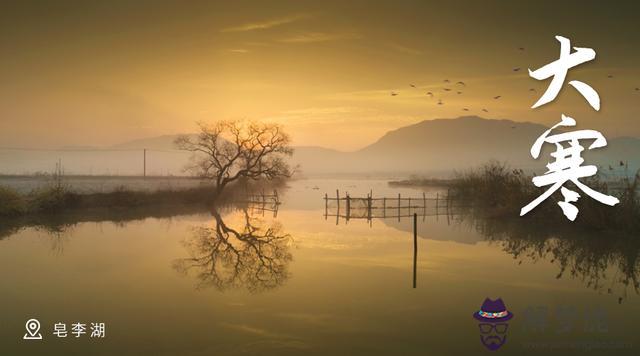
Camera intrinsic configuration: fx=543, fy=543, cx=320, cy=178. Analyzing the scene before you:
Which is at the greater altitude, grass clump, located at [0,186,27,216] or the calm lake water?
grass clump, located at [0,186,27,216]

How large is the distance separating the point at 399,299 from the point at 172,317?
5.04 metres

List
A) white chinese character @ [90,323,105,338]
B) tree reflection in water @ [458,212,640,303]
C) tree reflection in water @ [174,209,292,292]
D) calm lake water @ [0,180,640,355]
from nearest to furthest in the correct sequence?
calm lake water @ [0,180,640,355] < white chinese character @ [90,323,105,338] < tree reflection in water @ [174,209,292,292] < tree reflection in water @ [458,212,640,303]

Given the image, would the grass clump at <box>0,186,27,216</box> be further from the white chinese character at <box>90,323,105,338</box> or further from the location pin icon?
the white chinese character at <box>90,323,105,338</box>

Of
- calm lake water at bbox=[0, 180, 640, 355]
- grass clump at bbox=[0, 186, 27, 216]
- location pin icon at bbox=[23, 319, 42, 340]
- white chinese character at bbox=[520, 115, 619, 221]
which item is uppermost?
white chinese character at bbox=[520, 115, 619, 221]

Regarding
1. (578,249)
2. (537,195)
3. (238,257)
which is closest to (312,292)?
(238,257)

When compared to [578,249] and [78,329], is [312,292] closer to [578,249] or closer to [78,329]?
[78,329]

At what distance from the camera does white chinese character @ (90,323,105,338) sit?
9.84m

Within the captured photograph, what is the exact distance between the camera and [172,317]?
1090cm

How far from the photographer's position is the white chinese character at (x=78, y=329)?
32.5 ft

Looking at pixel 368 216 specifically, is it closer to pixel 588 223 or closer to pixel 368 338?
pixel 588 223

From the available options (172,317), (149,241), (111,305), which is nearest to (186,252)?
(149,241)

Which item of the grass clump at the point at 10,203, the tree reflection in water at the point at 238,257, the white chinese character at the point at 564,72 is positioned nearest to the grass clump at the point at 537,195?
the white chinese character at the point at 564,72

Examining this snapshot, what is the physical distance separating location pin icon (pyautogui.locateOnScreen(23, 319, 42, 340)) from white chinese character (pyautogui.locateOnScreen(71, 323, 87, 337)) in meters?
0.56

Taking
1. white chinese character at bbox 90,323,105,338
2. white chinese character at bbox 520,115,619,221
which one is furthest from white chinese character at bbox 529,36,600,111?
white chinese character at bbox 90,323,105,338
